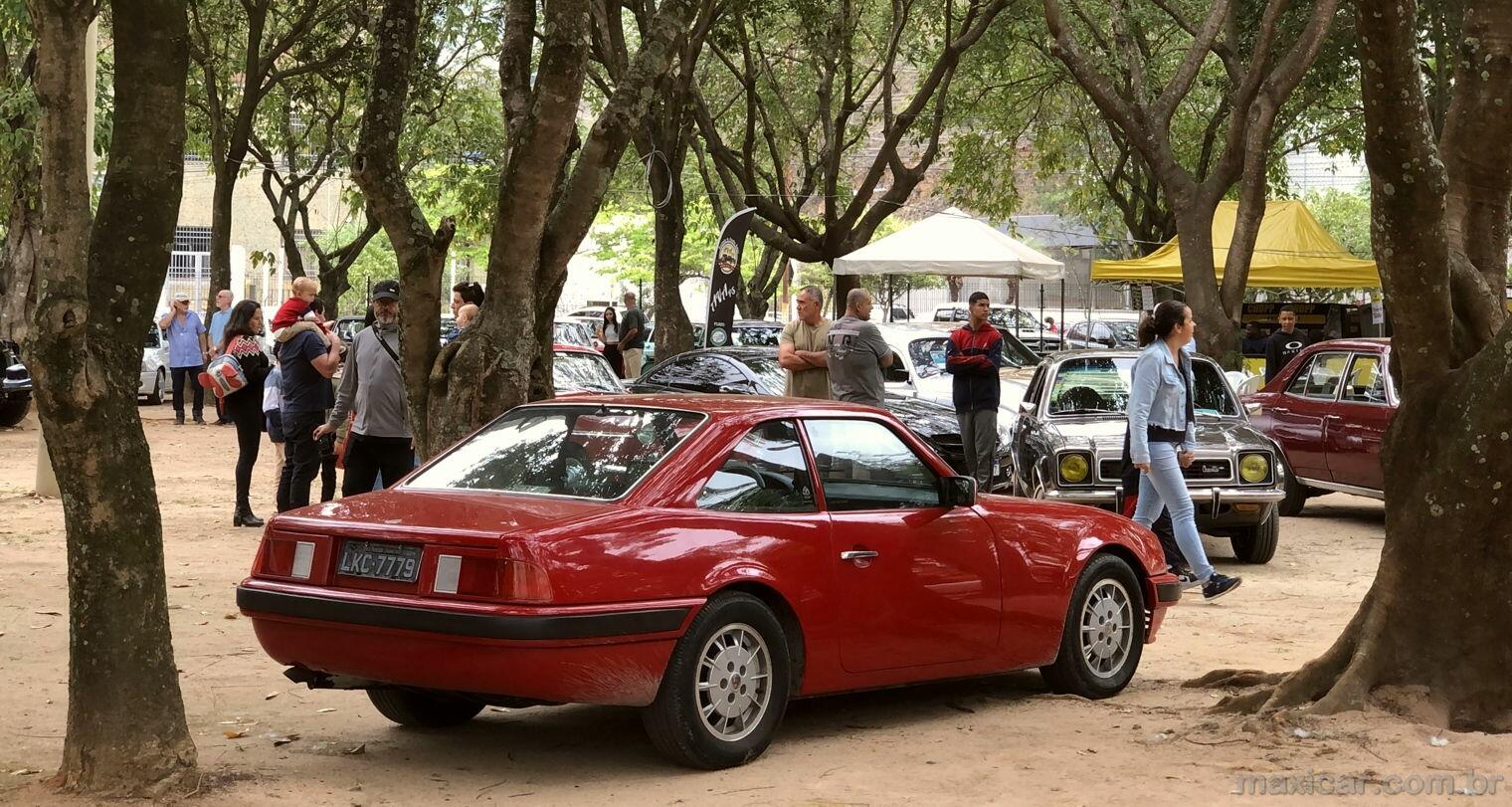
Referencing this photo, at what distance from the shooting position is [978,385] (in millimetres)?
14727

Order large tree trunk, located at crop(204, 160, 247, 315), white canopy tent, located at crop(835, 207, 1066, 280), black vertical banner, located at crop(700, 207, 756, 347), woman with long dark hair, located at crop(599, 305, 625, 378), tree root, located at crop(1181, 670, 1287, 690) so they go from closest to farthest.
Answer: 1. tree root, located at crop(1181, 670, 1287, 690)
2. white canopy tent, located at crop(835, 207, 1066, 280)
3. black vertical banner, located at crop(700, 207, 756, 347)
4. large tree trunk, located at crop(204, 160, 247, 315)
5. woman with long dark hair, located at crop(599, 305, 625, 378)

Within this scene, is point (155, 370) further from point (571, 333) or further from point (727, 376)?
point (727, 376)

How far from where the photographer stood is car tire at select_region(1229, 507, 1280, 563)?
508 inches

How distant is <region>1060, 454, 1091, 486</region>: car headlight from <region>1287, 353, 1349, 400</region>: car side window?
4360 millimetres

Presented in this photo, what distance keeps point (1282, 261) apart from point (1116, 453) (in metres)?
15.3

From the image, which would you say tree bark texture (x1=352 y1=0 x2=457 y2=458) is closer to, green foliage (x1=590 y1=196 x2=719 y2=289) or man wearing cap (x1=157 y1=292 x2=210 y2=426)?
man wearing cap (x1=157 y1=292 x2=210 y2=426)

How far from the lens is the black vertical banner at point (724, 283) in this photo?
24.0 metres

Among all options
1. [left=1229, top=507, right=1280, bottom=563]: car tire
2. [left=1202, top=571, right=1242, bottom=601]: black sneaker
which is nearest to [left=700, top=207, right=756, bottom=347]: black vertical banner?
[left=1229, top=507, right=1280, bottom=563]: car tire

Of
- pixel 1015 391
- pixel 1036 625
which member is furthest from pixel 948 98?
pixel 1036 625

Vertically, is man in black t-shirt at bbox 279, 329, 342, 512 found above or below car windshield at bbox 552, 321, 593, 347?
below

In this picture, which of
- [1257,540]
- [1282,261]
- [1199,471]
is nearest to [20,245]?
[1282,261]

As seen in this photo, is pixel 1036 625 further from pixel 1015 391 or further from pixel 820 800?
pixel 1015 391

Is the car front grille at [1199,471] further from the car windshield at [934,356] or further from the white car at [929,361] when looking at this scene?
the car windshield at [934,356]

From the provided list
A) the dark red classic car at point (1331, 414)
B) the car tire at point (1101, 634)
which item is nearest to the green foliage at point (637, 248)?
the dark red classic car at point (1331, 414)
